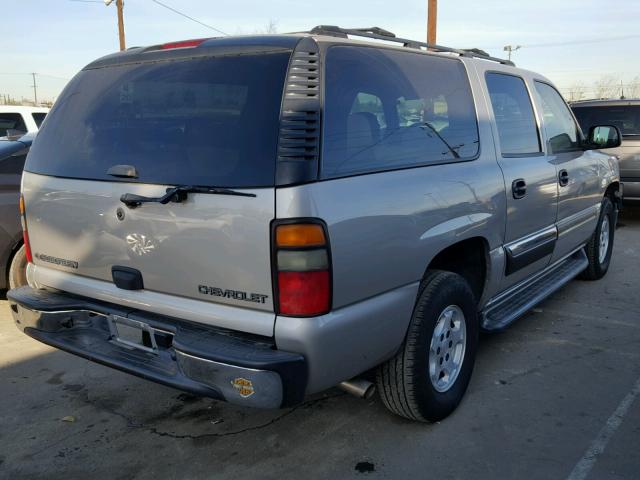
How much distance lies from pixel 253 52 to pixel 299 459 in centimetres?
190

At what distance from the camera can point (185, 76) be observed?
2.65 meters

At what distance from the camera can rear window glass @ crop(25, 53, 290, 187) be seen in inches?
92.4

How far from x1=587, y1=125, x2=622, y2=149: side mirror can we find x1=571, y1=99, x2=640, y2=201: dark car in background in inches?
147

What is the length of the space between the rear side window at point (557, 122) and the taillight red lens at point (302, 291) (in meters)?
2.79

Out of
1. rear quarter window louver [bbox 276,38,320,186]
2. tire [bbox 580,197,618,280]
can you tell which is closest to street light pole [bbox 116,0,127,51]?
tire [bbox 580,197,618,280]

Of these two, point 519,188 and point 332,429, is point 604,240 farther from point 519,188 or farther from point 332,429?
point 332,429

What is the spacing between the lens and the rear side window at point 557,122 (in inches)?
174

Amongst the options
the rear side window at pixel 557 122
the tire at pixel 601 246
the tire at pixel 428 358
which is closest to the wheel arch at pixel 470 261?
the tire at pixel 428 358

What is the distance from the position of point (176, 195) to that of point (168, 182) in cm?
10

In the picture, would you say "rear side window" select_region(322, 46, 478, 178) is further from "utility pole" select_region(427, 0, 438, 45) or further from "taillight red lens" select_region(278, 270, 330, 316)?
"utility pole" select_region(427, 0, 438, 45)


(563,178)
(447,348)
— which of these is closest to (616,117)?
(563,178)

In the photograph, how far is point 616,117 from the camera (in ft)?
28.8

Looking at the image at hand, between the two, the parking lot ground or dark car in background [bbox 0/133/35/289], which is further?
dark car in background [bbox 0/133/35/289]

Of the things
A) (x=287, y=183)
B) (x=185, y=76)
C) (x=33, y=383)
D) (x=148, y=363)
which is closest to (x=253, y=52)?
(x=185, y=76)
